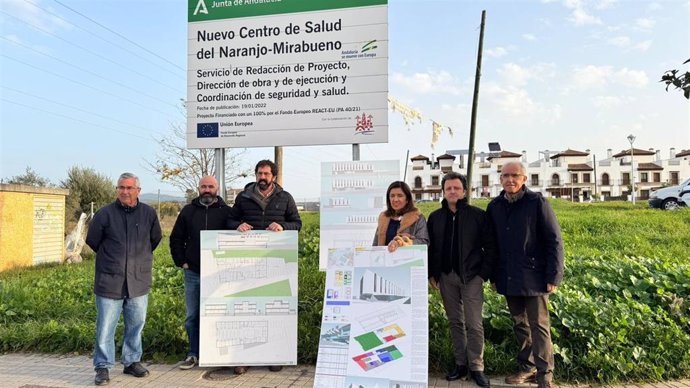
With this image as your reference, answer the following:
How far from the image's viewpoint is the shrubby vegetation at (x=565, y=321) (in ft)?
15.0

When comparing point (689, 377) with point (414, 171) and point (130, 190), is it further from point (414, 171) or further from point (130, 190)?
point (414, 171)

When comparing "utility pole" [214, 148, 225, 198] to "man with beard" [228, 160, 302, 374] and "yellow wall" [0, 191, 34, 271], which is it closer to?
"man with beard" [228, 160, 302, 374]

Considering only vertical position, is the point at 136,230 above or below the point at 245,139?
below

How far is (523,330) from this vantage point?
14.6 feet

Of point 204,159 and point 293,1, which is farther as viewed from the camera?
point 204,159

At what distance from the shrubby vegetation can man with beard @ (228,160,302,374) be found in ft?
4.55

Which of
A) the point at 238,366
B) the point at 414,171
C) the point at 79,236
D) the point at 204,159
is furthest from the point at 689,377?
the point at 414,171

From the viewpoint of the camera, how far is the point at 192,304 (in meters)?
5.03

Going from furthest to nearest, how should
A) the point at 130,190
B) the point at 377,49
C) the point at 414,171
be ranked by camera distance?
1. the point at 414,171
2. the point at 377,49
3. the point at 130,190

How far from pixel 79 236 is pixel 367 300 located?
46.9 feet

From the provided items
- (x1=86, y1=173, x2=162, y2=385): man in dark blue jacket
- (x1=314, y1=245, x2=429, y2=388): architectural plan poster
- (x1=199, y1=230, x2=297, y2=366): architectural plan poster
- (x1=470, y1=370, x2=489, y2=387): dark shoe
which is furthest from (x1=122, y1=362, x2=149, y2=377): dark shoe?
(x1=470, y1=370, x2=489, y2=387): dark shoe

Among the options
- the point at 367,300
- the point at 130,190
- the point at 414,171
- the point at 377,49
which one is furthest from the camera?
the point at 414,171

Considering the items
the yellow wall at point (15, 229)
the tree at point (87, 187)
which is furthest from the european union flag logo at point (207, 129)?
the tree at point (87, 187)

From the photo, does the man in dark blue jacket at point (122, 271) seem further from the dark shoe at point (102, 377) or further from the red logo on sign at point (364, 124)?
the red logo on sign at point (364, 124)
